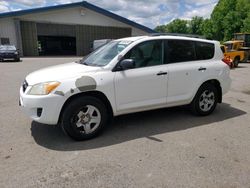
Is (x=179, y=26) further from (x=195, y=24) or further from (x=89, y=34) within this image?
(x=89, y=34)

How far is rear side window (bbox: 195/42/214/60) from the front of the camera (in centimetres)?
520

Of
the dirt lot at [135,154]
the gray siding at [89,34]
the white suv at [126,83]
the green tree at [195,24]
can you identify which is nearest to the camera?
the dirt lot at [135,154]

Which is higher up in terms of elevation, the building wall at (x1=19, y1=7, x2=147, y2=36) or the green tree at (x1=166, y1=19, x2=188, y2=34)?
the green tree at (x1=166, y1=19, x2=188, y2=34)

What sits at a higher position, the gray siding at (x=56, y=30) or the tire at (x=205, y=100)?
the gray siding at (x=56, y=30)

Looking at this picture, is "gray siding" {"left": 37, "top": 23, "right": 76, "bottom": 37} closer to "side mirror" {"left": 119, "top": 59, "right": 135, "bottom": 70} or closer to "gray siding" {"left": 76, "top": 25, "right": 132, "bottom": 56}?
"gray siding" {"left": 76, "top": 25, "right": 132, "bottom": 56}

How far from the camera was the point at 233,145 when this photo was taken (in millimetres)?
3936

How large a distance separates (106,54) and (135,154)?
6.72 feet

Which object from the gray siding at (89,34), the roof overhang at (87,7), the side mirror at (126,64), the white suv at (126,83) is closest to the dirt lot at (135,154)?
the white suv at (126,83)

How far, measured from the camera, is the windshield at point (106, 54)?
174 inches

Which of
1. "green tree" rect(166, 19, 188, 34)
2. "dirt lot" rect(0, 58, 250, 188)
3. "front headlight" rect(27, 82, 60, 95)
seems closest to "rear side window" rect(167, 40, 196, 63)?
"dirt lot" rect(0, 58, 250, 188)

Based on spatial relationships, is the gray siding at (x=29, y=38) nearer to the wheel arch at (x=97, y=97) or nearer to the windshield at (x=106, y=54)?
the windshield at (x=106, y=54)

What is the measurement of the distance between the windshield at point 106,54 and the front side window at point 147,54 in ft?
0.68

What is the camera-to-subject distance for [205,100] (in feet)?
17.6

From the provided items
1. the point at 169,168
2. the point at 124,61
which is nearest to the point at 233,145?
the point at 169,168
